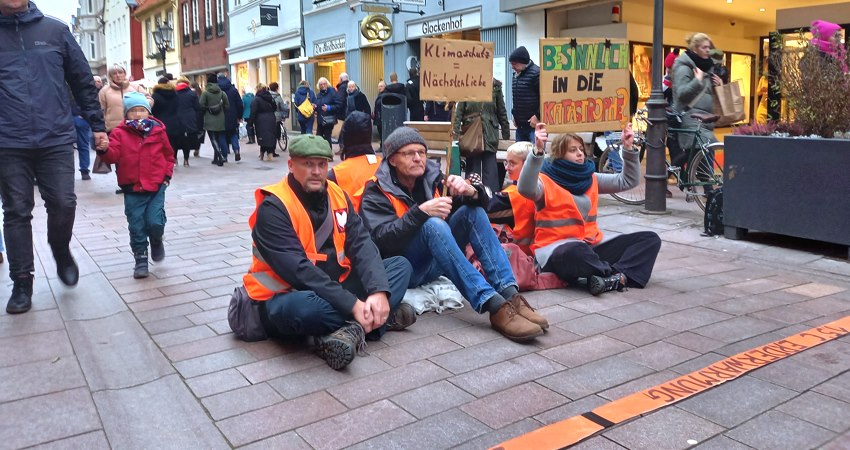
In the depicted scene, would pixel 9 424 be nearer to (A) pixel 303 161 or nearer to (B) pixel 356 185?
(A) pixel 303 161

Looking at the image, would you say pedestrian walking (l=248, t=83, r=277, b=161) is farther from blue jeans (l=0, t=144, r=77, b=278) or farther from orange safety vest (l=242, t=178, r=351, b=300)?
orange safety vest (l=242, t=178, r=351, b=300)

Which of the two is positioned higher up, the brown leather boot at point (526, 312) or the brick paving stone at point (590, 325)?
the brown leather boot at point (526, 312)

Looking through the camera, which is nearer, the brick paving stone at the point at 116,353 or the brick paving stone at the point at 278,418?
the brick paving stone at the point at 278,418

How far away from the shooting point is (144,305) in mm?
5156


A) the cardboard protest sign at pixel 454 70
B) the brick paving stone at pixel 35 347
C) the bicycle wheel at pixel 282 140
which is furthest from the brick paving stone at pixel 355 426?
the bicycle wheel at pixel 282 140

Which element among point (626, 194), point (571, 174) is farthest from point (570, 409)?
point (626, 194)

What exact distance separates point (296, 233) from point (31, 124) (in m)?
2.08

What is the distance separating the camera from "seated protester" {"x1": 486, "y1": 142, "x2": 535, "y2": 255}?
17.7 ft

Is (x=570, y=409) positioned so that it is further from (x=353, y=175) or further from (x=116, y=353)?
(x=353, y=175)

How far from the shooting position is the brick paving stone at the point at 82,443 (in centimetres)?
304

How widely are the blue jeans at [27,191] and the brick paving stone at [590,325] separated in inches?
127

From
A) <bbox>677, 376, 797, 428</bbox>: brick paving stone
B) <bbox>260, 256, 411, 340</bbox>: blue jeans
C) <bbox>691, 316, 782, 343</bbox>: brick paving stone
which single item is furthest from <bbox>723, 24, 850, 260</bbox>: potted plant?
<bbox>260, 256, 411, 340</bbox>: blue jeans

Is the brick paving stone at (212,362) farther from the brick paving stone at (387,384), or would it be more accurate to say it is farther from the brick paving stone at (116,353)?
the brick paving stone at (387,384)

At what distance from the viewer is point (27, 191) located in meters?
4.92
